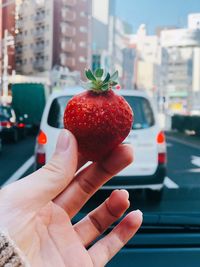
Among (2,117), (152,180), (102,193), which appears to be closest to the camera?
(102,193)

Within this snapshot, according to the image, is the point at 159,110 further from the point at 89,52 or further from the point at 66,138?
the point at 66,138

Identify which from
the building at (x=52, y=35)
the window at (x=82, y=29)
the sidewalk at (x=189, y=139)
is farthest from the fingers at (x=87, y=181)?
the sidewalk at (x=189, y=139)

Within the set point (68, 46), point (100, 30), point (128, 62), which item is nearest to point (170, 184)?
point (128, 62)

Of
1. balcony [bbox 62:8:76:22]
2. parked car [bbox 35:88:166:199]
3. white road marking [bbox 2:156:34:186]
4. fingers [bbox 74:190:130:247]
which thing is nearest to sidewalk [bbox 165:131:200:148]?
parked car [bbox 35:88:166:199]

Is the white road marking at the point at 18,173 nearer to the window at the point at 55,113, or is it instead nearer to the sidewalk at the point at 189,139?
the window at the point at 55,113

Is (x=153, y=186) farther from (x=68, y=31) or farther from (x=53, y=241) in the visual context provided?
(x=53, y=241)

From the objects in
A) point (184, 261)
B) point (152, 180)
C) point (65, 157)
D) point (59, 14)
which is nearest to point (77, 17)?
point (59, 14)
